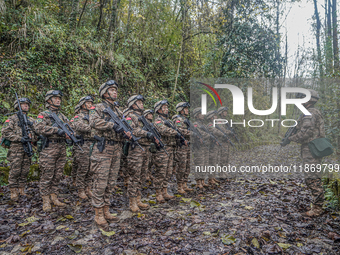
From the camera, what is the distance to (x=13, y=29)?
8570 mm

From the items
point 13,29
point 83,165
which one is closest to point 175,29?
point 13,29

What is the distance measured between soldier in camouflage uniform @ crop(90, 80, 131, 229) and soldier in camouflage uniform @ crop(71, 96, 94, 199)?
1422 millimetres

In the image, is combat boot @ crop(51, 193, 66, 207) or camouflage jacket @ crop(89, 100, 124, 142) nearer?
camouflage jacket @ crop(89, 100, 124, 142)

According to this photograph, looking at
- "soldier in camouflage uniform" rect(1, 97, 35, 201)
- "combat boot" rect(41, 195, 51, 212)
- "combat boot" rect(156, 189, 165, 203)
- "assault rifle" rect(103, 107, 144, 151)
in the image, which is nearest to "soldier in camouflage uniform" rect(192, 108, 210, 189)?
"combat boot" rect(156, 189, 165, 203)

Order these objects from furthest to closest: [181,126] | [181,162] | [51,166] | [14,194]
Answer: [181,126], [181,162], [14,194], [51,166]

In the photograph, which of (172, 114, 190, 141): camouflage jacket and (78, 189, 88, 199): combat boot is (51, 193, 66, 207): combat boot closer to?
(78, 189, 88, 199): combat boot

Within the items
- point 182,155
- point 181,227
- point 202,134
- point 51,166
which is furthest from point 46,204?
point 202,134

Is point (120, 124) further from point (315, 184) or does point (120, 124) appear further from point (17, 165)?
point (315, 184)

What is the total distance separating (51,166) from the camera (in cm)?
484

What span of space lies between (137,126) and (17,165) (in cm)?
311

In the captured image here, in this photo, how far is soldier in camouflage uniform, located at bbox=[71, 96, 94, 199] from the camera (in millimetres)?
5496

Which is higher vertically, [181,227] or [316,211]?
[316,211]

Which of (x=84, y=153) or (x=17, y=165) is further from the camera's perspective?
(x=84, y=153)

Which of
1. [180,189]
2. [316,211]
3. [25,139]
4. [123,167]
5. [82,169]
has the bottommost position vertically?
[180,189]
